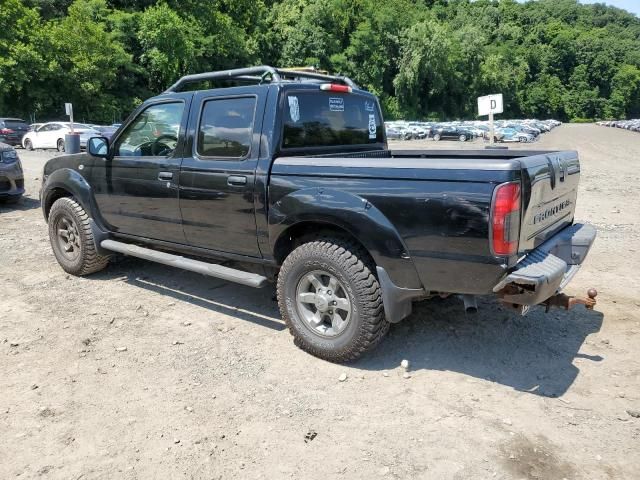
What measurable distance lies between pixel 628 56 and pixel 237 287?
148 m

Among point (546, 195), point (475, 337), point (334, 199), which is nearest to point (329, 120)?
point (334, 199)

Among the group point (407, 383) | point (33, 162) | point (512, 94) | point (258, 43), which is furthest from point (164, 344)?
point (512, 94)

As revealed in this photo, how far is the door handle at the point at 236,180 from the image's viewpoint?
4166 millimetres

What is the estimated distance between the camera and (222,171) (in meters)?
4.31

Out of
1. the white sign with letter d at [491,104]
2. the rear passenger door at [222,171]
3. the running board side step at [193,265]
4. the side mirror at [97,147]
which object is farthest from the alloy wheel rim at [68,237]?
the white sign with letter d at [491,104]

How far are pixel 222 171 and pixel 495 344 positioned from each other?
258cm

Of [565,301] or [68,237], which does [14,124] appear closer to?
[68,237]

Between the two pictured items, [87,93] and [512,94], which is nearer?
[87,93]

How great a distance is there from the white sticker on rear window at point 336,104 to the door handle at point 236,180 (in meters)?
1.04

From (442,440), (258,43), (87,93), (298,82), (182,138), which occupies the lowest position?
(442,440)

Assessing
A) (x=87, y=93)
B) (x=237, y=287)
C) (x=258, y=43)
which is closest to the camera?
(x=237, y=287)

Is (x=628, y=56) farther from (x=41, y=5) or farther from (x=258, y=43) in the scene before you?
(x=41, y=5)

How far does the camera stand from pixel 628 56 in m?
126

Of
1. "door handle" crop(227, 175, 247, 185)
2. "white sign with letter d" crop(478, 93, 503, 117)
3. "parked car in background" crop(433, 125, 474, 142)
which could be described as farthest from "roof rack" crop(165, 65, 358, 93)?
"parked car in background" crop(433, 125, 474, 142)
